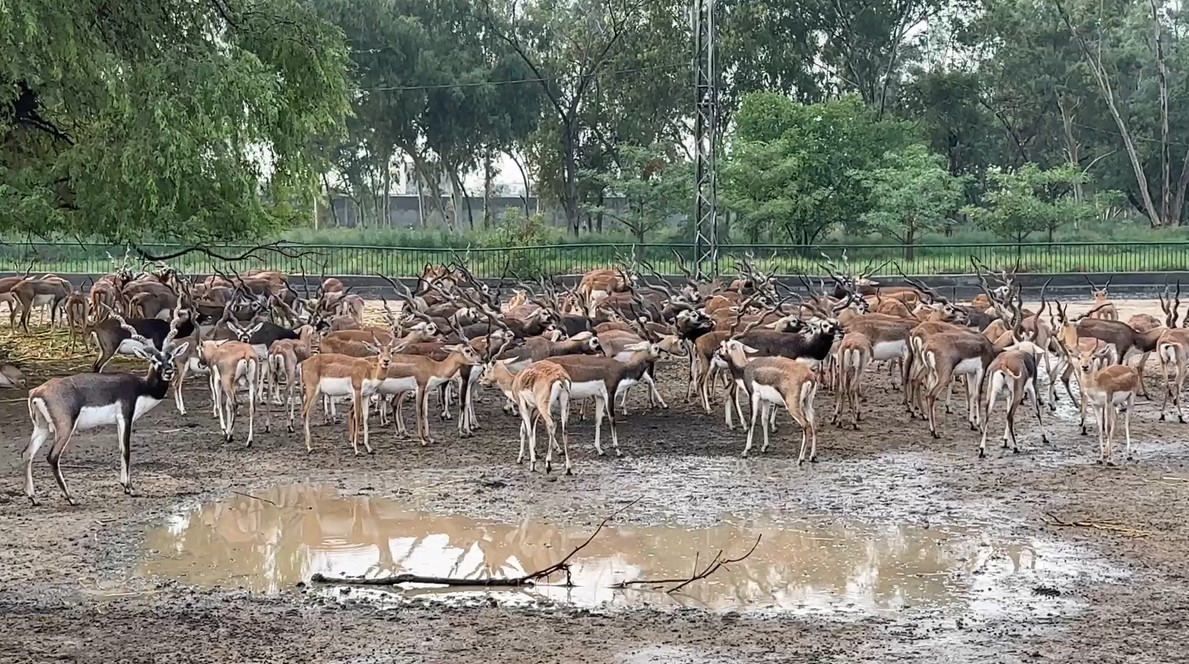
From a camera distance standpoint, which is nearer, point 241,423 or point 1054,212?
point 241,423

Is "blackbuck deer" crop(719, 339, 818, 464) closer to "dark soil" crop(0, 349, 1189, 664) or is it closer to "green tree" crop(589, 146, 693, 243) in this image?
"dark soil" crop(0, 349, 1189, 664)

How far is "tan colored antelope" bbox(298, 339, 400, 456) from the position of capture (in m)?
14.5

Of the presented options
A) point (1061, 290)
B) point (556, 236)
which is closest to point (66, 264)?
point (556, 236)

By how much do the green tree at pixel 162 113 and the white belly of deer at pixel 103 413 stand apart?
4.90 metres

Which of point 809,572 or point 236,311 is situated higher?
point 236,311

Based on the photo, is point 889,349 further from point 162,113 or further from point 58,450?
point 58,450

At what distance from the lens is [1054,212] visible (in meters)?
46.5

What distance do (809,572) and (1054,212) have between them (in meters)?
39.5

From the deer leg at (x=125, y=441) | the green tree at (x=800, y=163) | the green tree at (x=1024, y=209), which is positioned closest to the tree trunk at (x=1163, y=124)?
the green tree at (x=1024, y=209)

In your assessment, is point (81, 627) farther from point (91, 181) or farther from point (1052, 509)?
point (91, 181)

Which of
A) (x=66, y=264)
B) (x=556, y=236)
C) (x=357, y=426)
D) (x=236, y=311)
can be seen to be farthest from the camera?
(x=556, y=236)

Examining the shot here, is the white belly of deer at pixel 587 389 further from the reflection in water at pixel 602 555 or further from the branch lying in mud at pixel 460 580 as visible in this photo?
the branch lying in mud at pixel 460 580

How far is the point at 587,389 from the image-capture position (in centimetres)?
1433

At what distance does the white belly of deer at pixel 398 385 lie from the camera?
14.6 m
